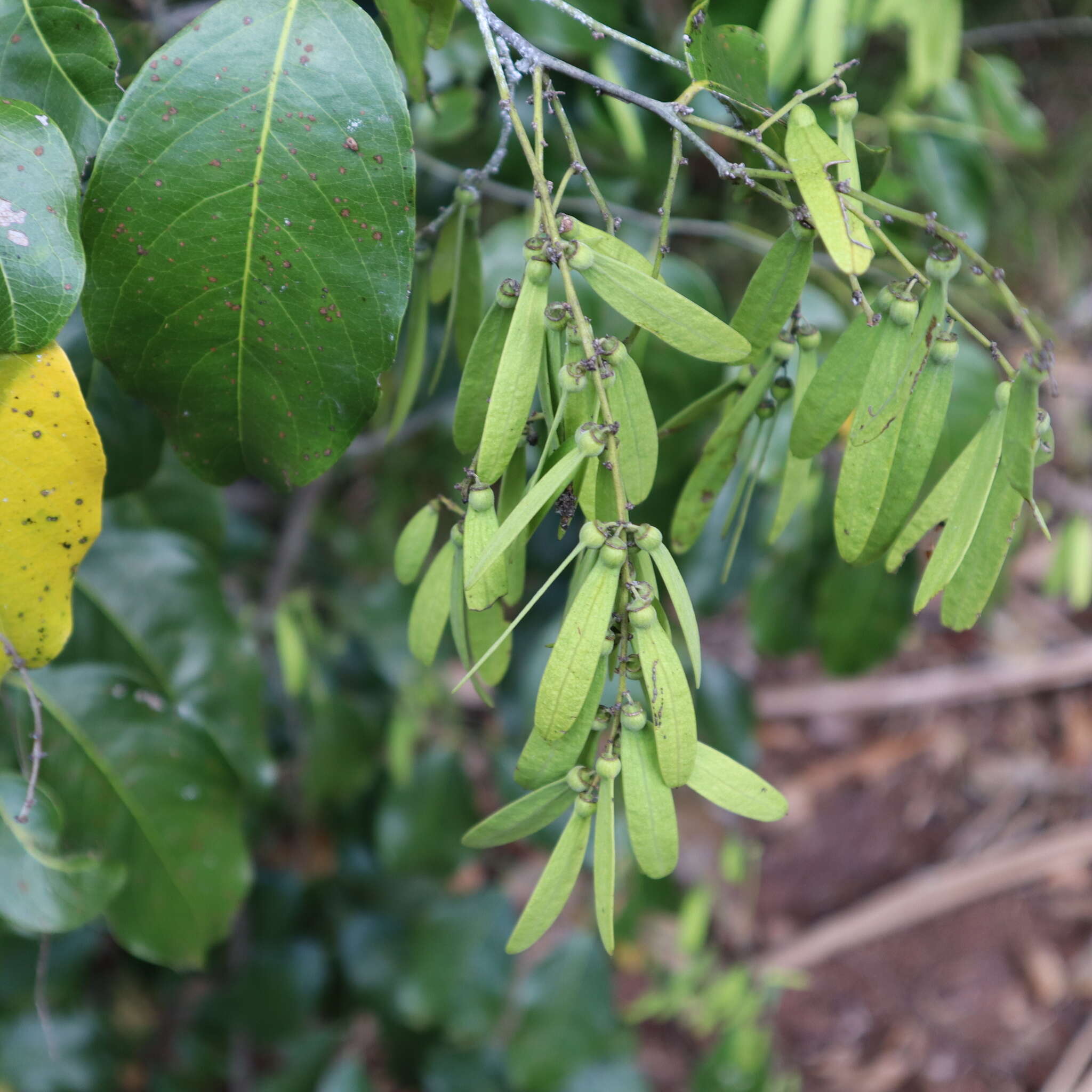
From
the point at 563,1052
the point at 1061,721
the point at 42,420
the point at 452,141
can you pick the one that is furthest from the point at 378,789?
the point at 1061,721

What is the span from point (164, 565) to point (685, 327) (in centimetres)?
59

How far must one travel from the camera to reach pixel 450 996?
49.5 inches

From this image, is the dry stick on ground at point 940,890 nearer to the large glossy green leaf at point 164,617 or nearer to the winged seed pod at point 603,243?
the large glossy green leaf at point 164,617

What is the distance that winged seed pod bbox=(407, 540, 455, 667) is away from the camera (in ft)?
1.43

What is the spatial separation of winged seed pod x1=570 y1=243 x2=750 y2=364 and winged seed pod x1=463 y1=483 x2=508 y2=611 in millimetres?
95

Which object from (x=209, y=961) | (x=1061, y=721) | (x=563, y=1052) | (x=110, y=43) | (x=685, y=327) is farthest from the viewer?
(x=1061, y=721)

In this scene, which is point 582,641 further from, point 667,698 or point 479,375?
point 479,375

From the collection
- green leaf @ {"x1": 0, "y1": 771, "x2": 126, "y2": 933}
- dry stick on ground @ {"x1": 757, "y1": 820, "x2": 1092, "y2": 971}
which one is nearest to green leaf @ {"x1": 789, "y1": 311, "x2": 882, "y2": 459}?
green leaf @ {"x1": 0, "y1": 771, "x2": 126, "y2": 933}

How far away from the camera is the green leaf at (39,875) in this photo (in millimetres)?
575

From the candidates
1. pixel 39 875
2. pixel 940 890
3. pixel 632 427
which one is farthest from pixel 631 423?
pixel 940 890

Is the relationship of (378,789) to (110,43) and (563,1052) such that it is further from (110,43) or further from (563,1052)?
(110,43)

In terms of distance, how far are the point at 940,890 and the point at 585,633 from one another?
1797mm

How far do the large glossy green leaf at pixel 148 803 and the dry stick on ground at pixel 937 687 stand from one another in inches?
58.2

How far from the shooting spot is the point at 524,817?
0.41 meters
